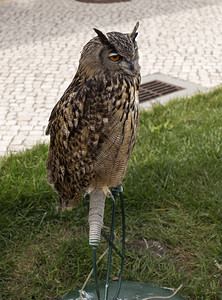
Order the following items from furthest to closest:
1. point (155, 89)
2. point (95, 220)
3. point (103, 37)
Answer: point (155, 89), point (95, 220), point (103, 37)

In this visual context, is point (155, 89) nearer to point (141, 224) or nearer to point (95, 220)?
point (141, 224)

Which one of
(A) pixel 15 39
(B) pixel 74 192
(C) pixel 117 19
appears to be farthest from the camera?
(C) pixel 117 19

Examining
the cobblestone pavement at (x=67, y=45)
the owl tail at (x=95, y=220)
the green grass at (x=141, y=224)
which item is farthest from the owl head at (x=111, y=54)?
the cobblestone pavement at (x=67, y=45)

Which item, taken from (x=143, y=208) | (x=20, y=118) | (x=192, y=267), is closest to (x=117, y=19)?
(x=20, y=118)

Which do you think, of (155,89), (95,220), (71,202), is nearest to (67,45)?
(155,89)

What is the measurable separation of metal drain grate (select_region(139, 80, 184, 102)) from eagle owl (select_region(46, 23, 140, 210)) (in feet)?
12.7

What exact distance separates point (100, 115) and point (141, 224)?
72.5 inches

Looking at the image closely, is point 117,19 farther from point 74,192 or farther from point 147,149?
point 74,192

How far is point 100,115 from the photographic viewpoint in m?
2.56

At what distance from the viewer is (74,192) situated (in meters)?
2.90

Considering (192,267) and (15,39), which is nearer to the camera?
(192,267)

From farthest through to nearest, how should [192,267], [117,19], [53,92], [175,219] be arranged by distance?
[117,19], [53,92], [175,219], [192,267]

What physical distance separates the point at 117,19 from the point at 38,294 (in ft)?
25.9

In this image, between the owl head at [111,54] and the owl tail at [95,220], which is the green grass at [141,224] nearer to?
the owl tail at [95,220]
